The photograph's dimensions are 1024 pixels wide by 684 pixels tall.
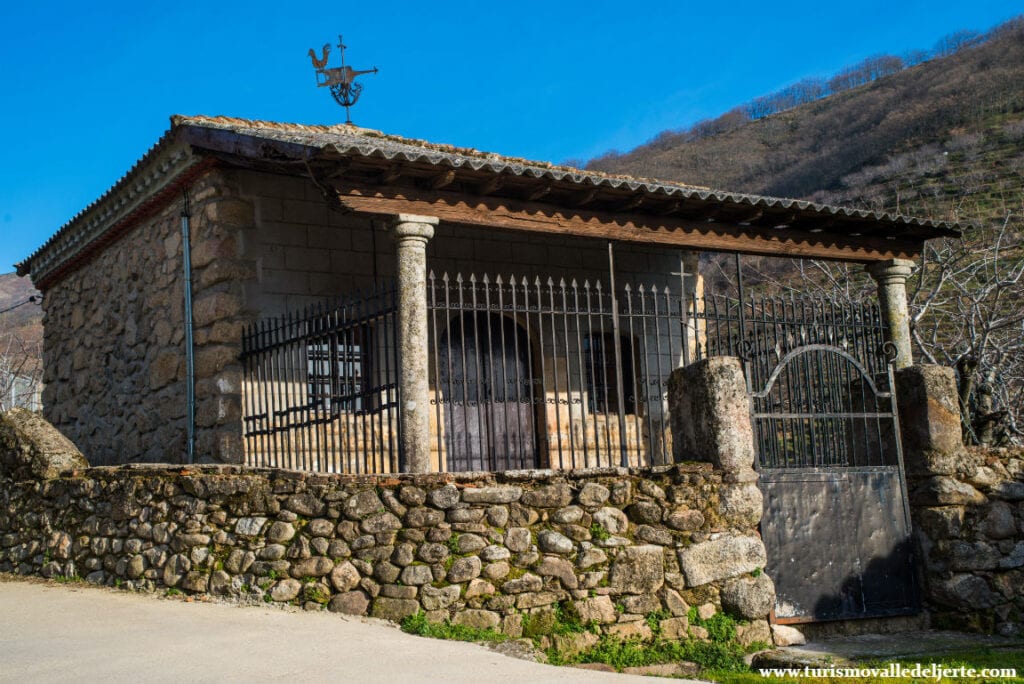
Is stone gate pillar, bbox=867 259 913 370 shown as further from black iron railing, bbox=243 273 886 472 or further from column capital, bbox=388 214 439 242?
column capital, bbox=388 214 439 242

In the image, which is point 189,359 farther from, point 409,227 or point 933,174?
point 933,174

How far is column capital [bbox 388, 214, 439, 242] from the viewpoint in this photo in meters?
7.32

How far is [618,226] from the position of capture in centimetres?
871

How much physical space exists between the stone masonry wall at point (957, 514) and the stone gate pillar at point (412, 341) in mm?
3853

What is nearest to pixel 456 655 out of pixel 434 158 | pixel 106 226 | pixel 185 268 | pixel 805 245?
pixel 434 158

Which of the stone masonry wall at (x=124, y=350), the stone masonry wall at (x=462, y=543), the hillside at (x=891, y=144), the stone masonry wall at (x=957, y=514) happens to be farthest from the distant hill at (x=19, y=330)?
the hillside at (x=891, y=144)

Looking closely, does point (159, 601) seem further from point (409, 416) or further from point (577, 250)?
point (577, 250)

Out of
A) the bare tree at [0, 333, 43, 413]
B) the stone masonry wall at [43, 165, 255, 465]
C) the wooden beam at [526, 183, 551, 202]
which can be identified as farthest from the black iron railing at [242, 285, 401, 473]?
the bare tree at [0, 333, 43, 413]

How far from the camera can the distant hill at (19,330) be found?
24.0m

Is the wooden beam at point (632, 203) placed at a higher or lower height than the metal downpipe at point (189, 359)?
higher

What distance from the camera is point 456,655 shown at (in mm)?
5465

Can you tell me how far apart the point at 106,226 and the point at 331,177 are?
4.24m

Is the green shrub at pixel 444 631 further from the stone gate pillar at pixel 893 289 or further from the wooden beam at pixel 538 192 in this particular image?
the stone gate pillar at pixel 893 289

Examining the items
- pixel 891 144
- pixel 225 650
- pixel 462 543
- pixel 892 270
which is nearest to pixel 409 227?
pixel 462 543
